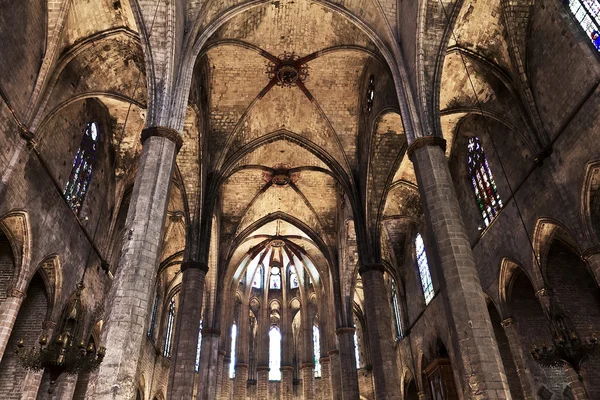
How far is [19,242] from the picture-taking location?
1234cm

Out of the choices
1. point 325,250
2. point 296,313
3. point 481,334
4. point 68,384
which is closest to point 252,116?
point 325,250

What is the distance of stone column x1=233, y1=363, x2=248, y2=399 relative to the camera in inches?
1041

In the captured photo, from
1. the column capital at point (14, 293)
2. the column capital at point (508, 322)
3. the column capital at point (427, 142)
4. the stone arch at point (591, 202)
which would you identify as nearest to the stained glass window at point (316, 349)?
the column capital at point (508, 322)

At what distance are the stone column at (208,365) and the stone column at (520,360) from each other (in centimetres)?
1196

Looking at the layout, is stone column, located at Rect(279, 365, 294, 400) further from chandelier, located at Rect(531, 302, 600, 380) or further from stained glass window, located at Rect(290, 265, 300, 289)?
chandelier, located at Rect(531, 302, 600, 380)

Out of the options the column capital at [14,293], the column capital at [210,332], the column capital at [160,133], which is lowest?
the column capital at [14,293]

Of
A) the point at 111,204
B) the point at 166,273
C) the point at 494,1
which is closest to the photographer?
the point at 494,1

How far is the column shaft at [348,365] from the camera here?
66.4 ft

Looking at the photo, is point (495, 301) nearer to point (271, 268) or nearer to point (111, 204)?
point (111, 204)

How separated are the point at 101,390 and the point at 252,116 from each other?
14.0 m

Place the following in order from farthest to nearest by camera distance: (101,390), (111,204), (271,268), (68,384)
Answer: (271,268) → (111,204) → (68,384) → (101,390)

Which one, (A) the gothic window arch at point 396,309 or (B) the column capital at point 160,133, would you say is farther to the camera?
(A) the gothic window arch at point 396,309

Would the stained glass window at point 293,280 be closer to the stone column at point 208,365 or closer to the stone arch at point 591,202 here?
the stone column at point 208,365

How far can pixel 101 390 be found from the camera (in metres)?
7.43
